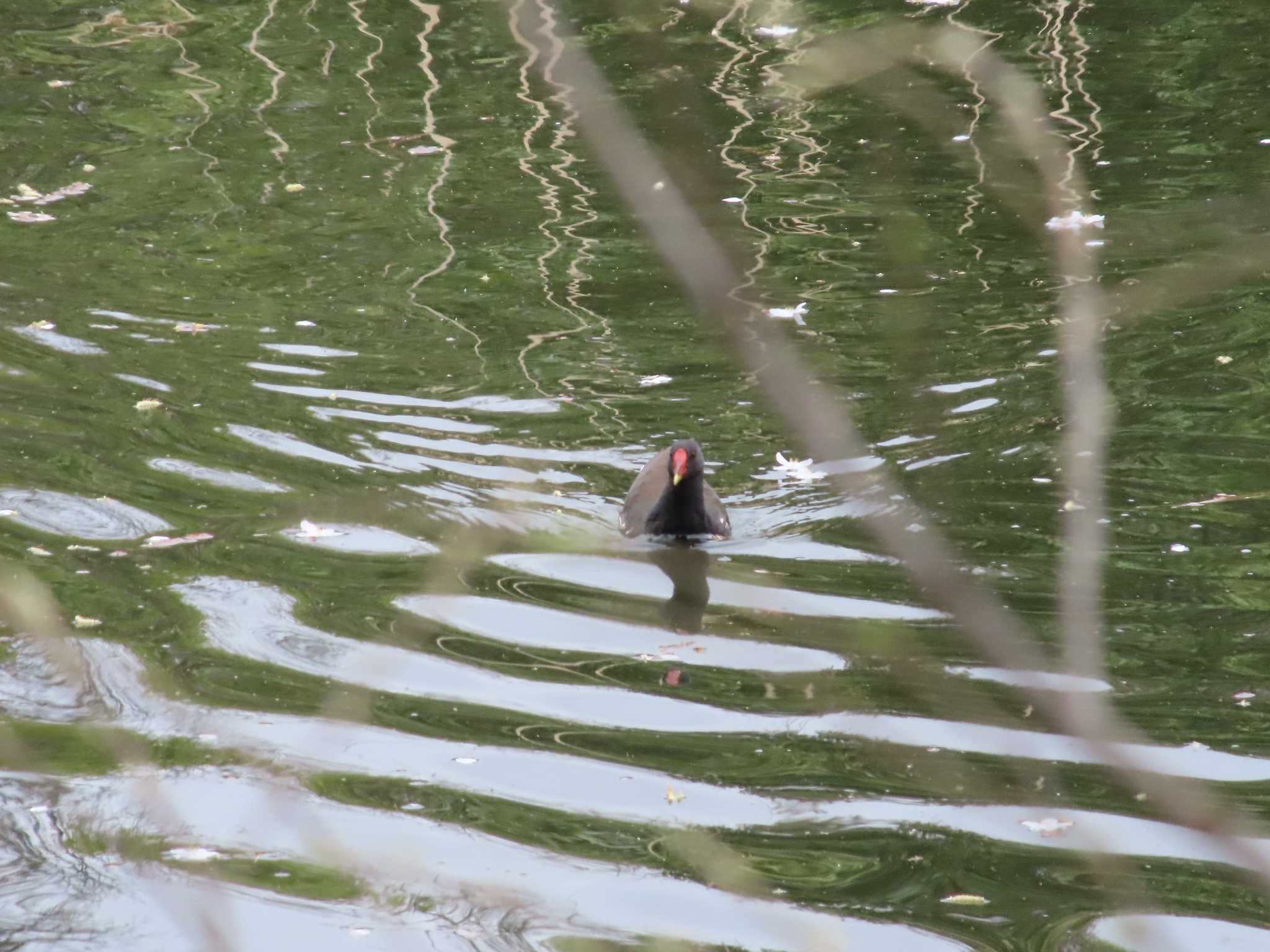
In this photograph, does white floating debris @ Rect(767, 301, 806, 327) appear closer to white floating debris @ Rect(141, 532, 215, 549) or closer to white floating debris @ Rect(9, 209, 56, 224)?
white floating debris @ Rect(141, 532, 215, 549)

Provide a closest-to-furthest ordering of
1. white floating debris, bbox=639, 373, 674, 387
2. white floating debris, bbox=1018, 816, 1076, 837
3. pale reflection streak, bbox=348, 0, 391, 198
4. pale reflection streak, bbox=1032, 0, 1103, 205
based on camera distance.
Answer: white floating debris, bbox=1018, 816, 1076, 837 → white floating debris, bbox=639, 373, 674, 387 → pale reflection streak, bbox=1032, 0, 1103, 205 → pale reflection streak, bbox=348, 0, 391, 198

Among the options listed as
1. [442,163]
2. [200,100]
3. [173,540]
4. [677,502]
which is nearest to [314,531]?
[173,540]

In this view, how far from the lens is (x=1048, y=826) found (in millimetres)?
6113

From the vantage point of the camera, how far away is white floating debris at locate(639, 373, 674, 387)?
37.4 feet

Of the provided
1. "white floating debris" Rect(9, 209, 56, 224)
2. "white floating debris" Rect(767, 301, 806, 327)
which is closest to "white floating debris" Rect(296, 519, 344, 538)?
"white floating debris" Rect(767, 301, 806, 327)

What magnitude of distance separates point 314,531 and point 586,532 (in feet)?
4.80

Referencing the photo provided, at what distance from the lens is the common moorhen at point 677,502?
9.19 m

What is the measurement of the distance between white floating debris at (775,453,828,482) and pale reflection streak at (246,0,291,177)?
714 centimetres

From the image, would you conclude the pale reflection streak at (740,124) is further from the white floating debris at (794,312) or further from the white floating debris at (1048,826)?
the white floating debris at (1048,826)

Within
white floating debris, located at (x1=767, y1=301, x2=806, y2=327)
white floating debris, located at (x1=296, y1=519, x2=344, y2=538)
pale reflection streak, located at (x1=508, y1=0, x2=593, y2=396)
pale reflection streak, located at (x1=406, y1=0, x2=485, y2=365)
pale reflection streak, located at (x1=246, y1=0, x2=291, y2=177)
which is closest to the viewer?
white floating debris, located at (x1=296, y1=519, x2=344, y2=538)

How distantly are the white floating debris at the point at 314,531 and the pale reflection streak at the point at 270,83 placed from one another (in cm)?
707

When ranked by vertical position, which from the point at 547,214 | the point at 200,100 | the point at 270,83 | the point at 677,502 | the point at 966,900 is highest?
the point at 270,83

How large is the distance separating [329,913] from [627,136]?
14.6ft

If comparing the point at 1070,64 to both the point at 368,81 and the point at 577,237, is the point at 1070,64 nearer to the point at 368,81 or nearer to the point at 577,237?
the point at 577,237
